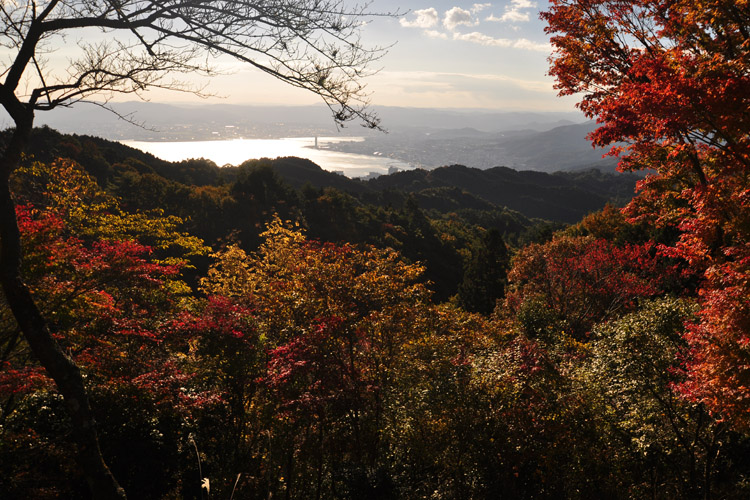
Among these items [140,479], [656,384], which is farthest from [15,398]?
[656,384]

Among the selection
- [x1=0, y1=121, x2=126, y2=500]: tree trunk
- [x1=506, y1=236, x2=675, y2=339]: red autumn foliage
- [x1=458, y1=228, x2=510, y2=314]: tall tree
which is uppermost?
[x1=0, y1=121, x2=126, y2=500]: tree trunk

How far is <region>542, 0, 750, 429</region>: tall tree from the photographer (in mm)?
5535

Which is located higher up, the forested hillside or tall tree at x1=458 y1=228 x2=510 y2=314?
the forested hillside

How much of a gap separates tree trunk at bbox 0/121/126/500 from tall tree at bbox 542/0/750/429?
8160 mm

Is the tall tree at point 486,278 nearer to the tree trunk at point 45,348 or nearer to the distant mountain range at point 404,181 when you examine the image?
the distant mountain range at point 404,181

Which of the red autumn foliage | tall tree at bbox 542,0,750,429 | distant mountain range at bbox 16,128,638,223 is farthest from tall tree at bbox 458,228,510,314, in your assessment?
tall tree at bbox 542,0,750,429

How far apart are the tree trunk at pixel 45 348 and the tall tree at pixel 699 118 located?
26.8ft

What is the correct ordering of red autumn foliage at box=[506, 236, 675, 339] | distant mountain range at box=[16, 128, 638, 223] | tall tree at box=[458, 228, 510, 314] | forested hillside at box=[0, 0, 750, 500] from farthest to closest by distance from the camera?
distant mountain range at box=[16, 128, 638, 223], tall tree at box=[458, 228, 510, 314], red autumn foliage at box=[506, 236, 675, 339], forested hillside at box=[0, 0, 750, 500]

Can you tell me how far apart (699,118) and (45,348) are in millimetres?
9264

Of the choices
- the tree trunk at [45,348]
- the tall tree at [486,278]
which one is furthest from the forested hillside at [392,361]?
the tall tree at [486,278]

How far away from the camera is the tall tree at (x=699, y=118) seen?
5.54 meters

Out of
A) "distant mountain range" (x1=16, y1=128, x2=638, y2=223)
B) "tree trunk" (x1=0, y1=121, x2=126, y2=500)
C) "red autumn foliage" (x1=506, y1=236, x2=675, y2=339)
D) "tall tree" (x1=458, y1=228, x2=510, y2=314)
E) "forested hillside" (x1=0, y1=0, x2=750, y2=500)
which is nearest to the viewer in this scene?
"tree trunk" (x1=0, y1=121, x2=126, y2=500)

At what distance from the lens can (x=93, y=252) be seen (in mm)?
8484

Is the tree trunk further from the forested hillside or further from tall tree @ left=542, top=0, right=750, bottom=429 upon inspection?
tall tree @ left=542, top=0, right=750, bottom=429
